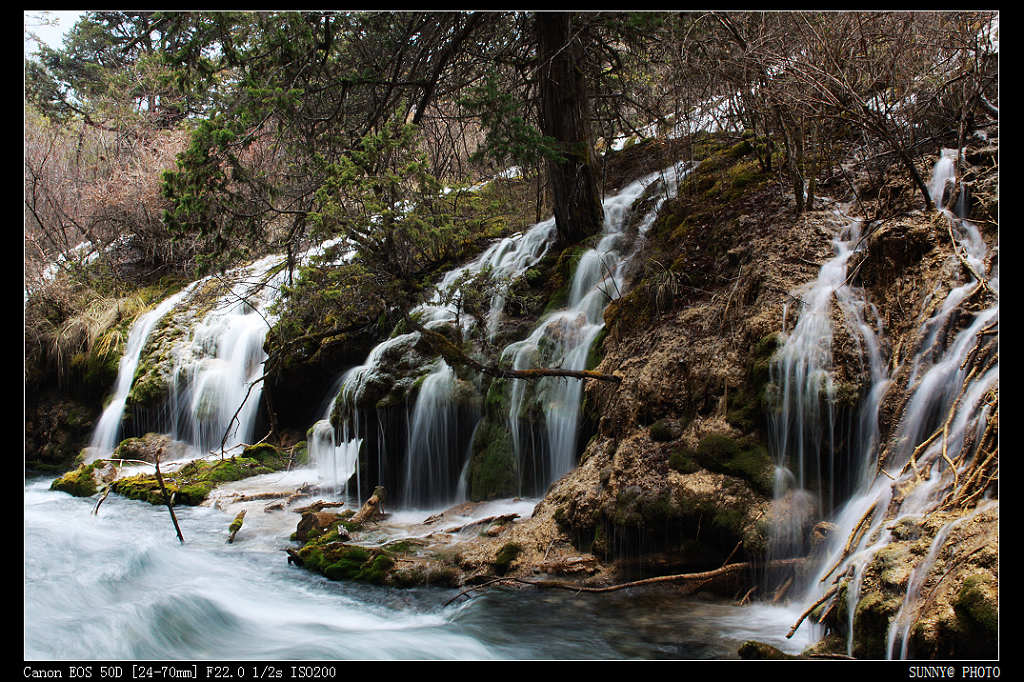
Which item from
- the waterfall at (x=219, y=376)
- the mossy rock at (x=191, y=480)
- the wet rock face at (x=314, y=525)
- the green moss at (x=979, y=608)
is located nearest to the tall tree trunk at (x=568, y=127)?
the wet rock face at (x=314, y=525)

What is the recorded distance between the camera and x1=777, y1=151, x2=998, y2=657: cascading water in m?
3.47

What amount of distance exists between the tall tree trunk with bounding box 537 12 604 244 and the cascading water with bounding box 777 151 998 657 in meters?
4.40

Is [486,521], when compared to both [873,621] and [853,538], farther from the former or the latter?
[873,621]

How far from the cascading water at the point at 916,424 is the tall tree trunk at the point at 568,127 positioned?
440 centimetres

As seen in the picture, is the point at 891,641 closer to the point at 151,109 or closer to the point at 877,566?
the point at 877,566

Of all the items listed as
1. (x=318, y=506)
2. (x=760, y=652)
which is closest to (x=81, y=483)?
(x=318, y=506)

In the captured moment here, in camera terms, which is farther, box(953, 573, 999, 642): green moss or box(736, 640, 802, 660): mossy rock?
box(736, 640, 802, 660): mossy rock

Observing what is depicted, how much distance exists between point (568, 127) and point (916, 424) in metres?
5.96

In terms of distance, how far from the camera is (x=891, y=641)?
10.0 feet

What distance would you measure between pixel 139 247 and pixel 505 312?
44.3 feet

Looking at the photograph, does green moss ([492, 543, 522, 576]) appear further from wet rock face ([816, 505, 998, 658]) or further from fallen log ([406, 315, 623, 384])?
wet rock face ([816, 505, 998, 658])

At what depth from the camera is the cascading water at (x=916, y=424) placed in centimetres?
347

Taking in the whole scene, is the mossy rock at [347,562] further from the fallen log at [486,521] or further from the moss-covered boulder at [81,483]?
the moss-covered boulder at [81,483]

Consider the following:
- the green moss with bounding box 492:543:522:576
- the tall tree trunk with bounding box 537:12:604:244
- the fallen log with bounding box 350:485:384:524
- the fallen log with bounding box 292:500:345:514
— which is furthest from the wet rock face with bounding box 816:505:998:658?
the fallen log with bounding box 292:500:345:514
